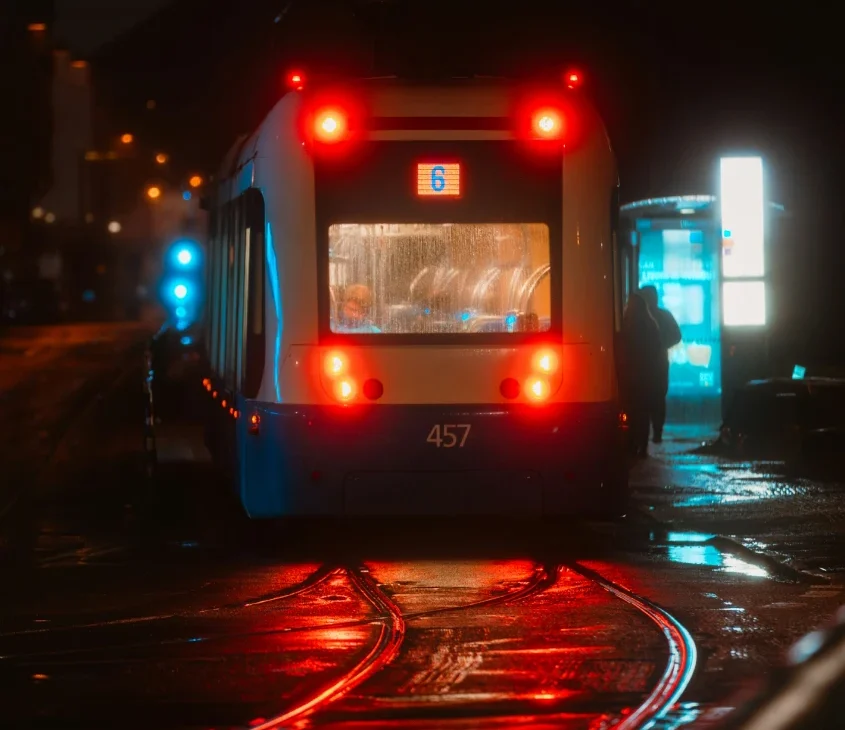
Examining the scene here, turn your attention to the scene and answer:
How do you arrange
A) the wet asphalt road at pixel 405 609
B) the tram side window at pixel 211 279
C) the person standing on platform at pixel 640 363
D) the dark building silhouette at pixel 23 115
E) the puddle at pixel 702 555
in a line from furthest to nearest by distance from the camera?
the dark building silhouette at pixel 23 115, the person standing on platform at pixel 640 363, the tram side window at pixel 211 279, the puddle at pixel 702 555, the wet asphalt road at pixel 405 609

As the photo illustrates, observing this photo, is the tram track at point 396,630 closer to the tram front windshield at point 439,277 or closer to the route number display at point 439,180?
the tram front windshield at point 439,277

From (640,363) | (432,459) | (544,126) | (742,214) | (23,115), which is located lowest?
(432,459)

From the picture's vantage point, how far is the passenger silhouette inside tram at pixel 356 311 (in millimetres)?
11203

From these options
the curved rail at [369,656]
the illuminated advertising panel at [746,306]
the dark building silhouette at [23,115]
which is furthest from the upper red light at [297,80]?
the dark building silhouette at [23,115]

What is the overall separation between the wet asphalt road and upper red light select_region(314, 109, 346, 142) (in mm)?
2697

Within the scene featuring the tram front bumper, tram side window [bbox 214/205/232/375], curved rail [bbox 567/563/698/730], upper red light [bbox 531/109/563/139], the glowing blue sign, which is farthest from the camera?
the glowing blue sign

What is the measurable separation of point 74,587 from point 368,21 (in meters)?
14.9

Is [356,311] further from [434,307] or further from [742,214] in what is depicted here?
[742,214]

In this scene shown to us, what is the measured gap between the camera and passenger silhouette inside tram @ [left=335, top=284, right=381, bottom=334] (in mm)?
11203

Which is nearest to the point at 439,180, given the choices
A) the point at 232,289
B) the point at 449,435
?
the point at 449,435

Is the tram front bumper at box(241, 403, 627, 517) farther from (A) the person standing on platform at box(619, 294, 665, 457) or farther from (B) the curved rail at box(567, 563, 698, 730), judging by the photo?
(A) the person standing on platform at box(619, 294, 665, 457)

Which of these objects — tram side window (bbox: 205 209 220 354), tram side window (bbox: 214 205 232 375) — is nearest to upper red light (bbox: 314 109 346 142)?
tram side window (bbox: 214 205 232 375)

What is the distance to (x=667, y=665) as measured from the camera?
24.9ft

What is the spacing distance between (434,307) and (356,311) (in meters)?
0.49
